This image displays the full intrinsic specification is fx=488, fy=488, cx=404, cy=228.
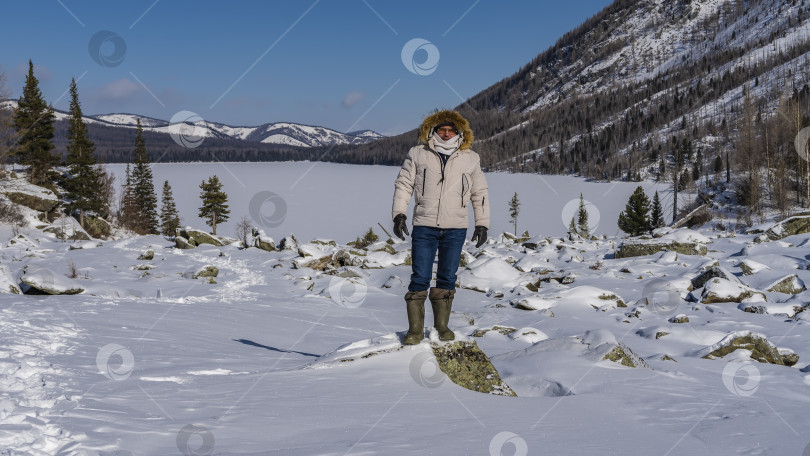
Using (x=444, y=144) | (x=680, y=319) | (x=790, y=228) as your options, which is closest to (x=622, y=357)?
(x=444, y=144)

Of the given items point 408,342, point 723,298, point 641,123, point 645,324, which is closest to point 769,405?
point 408,342

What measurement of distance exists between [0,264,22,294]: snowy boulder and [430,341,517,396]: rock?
8286 mm

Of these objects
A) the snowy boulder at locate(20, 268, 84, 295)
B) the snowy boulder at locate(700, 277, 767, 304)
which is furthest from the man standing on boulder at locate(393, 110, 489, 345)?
the snowy boulder at locate(700, 277, 767, 304)

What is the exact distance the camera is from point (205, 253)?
21844 mm

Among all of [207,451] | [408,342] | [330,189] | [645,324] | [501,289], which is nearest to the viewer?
[207,451]

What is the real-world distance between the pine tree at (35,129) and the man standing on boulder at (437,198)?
50988mm

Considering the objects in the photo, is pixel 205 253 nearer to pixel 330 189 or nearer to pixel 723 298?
pixel 723 298

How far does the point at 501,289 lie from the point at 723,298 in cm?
601

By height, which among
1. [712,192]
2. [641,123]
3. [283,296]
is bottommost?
[283,296]

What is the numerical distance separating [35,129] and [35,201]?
28.5 feet

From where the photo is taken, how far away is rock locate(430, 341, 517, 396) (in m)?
4.79

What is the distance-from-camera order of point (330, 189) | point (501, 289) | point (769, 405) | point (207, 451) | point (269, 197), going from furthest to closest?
1. point (330, 189)
2. point (269, 197)
3. point (501, 289)
4. point (769, 405)
5. point (207, 451)

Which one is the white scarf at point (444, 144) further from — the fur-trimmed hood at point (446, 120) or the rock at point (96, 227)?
the rock at point (96, 227)

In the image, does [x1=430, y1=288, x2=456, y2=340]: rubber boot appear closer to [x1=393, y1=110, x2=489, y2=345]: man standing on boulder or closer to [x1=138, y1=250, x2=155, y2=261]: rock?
[x1=393, y1=110, x2=489, y2=345]: man standing on boulder
